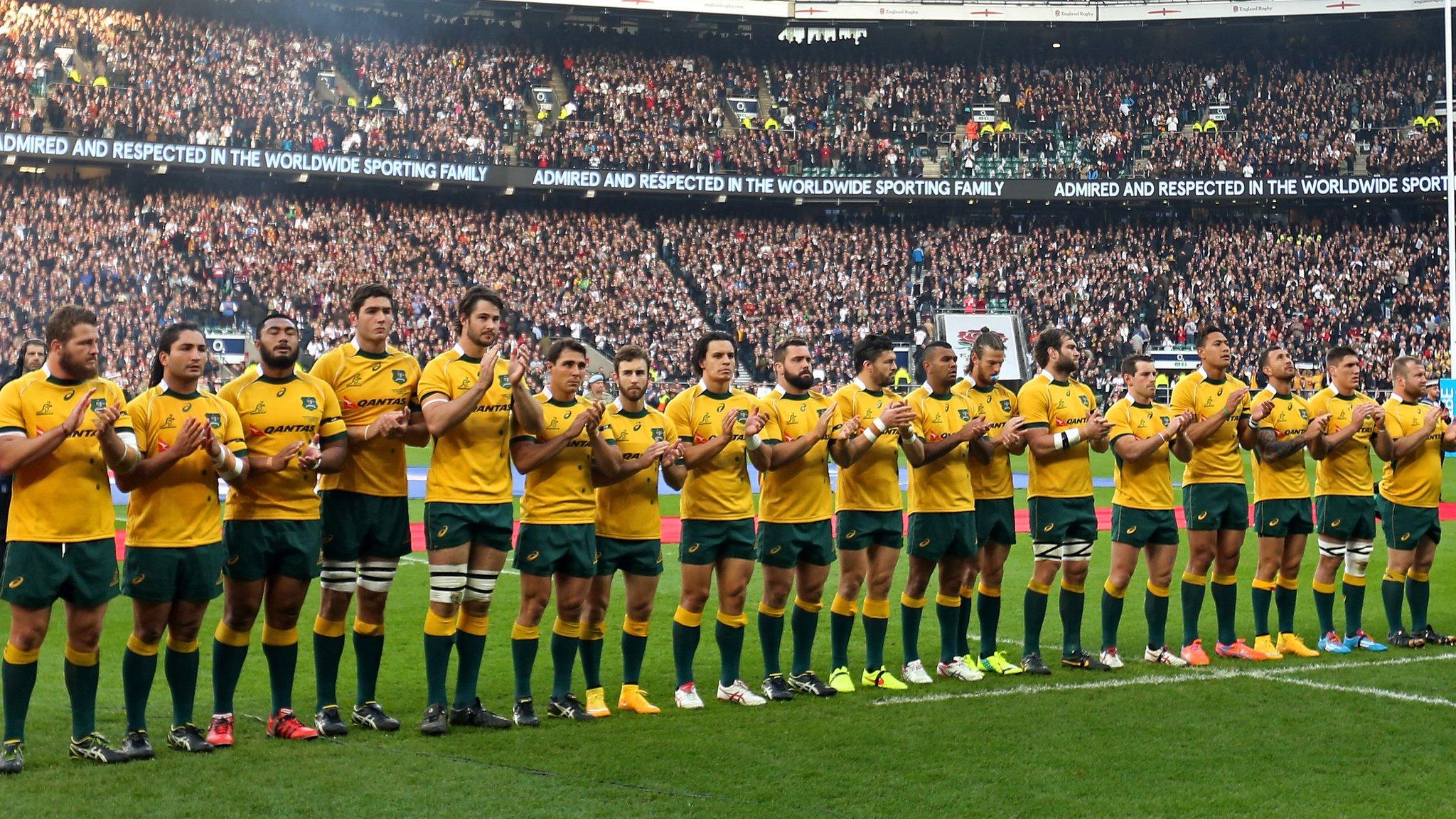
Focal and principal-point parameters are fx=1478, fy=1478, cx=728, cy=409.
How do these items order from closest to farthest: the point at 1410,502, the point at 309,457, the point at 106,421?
the point at 106,421 < the point at 309,457 < the point at 1410,502

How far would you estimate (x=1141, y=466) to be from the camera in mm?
10531

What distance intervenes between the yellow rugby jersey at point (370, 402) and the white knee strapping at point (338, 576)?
414 millimetres

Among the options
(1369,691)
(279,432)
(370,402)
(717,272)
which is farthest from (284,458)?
(717,272)

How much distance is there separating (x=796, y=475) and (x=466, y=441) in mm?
2224

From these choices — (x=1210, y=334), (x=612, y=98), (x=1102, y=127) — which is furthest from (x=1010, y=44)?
(x=1210, y=334)

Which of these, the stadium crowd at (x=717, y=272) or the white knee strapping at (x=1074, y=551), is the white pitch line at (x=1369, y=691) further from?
the stadium crowd at (x=717, y=272)

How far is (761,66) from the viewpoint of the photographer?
158ft

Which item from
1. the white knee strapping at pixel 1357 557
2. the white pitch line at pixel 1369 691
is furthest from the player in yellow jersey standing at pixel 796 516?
the white knee strapping at pixel 1357 557

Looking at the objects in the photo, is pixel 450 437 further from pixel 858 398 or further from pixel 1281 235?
pixel 1281 235

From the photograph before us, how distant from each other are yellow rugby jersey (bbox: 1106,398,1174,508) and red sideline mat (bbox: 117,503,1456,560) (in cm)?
575

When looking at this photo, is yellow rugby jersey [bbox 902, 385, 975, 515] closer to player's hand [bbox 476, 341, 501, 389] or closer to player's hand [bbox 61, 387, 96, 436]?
player's hand [bbox 476, 341, 501, 389]

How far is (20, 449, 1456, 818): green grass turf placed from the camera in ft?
21.8

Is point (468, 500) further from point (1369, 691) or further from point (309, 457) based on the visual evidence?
point (1369, 691)

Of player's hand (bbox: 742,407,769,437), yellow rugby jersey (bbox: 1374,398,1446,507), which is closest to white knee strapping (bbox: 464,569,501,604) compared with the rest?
player's hand (bbox: 742,407,769,437)
